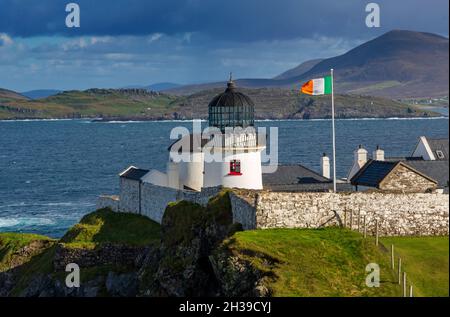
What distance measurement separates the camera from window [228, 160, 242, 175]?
50688 millimetres

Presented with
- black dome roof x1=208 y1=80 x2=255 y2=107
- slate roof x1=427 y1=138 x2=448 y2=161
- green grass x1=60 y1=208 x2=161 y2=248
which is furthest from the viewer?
slate roof x1=427 y1=138 x2=448 y2=161

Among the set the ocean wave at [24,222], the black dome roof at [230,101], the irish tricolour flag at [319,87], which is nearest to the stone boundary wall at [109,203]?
the black dome roof at [230,101]

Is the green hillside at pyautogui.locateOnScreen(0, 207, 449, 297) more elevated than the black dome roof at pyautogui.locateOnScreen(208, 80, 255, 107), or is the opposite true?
the black dome roof at pyautogui.locateOnScreen(208, 80, 255, 107)

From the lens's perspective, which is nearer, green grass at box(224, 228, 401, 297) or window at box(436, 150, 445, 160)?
green grass at box(224, 228, 401, 297)

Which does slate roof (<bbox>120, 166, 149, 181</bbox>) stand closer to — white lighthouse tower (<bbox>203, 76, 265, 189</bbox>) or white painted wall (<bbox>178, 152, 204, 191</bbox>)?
white painted wall (<bbox>178, 152, 204, 191</bbox>)

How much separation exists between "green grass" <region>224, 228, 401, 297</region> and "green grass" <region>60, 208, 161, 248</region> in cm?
1419

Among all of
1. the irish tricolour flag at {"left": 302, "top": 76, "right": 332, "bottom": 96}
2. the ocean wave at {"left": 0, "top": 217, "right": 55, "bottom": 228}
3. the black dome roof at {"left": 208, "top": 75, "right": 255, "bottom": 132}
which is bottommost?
the ocean wave at {"left": 0, "top": 217, "right": 55, "bottom": 228}

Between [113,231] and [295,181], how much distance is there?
40.2ft

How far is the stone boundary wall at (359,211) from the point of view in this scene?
3772 centimetres

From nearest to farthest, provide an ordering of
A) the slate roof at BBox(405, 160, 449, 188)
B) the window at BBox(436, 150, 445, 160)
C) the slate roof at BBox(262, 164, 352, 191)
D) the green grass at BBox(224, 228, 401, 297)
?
the green grass at BBox(224, 228, 401, 297)
the slate roof at BBox(405, 160, 449, 188)
the slate roof at BBox(262, 164, 352, 191)
the window at BBox(436, 150, 445, 160)

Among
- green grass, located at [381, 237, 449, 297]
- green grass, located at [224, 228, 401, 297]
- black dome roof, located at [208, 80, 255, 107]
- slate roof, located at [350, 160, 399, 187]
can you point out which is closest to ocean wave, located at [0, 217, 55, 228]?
black dome roof, located at [208, 80, 255, 107]

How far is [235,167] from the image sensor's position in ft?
167

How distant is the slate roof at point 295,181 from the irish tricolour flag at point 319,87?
9.86 meters
